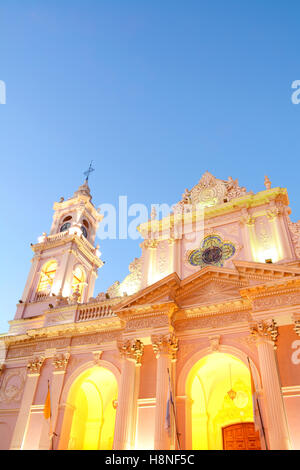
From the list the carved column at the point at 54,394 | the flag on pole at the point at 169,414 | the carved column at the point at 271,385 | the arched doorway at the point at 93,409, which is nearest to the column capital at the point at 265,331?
the carved column at the point at 271,385

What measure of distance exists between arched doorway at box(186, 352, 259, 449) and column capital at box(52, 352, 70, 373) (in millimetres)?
5983

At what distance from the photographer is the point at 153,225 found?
72.1 feet

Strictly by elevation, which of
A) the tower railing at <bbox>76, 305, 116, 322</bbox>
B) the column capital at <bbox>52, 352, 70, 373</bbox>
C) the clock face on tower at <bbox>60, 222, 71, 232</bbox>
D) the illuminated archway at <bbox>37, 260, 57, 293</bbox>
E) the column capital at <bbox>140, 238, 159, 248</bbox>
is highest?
the clock face on tower at <bbox>60, 222, 71, 232</bbox>

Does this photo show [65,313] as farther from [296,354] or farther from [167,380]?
[296,354]

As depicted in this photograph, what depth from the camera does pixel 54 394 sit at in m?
17.6

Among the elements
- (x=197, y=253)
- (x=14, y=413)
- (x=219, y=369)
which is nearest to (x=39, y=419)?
(x=14, y=413)

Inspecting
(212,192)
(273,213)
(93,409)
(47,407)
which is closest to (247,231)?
(273,213)

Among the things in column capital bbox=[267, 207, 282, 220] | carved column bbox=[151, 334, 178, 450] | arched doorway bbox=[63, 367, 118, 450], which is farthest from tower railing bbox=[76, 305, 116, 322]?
column capital bbox=[267, 207, 282, 220]

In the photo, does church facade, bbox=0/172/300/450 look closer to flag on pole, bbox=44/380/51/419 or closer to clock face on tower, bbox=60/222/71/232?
flag on pole, bbox=44/380/51/419

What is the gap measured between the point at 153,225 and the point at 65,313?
21.9 feet

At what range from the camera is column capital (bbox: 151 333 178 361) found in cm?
1570

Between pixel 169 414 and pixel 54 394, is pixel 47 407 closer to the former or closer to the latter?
pixel 54 394

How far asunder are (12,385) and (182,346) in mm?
9301

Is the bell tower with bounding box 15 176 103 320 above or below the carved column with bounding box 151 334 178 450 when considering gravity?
above
